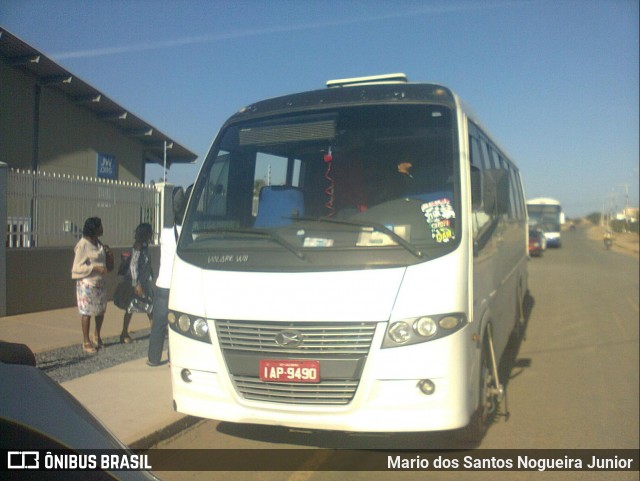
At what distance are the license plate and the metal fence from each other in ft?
9.33

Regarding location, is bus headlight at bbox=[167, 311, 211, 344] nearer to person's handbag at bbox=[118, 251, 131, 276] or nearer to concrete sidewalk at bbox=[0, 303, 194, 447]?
concrete sidewalk at bbox=[0, 303, 194, 447]

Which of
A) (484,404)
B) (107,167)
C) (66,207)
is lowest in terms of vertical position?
(484,404)

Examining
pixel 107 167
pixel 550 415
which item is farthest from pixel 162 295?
pixel 550 415

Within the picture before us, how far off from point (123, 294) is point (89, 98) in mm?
2206

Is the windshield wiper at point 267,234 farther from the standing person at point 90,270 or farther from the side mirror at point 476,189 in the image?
the standing person at point 90,270

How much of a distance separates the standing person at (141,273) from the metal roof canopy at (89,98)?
3.21 feet

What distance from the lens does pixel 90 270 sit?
629 cm

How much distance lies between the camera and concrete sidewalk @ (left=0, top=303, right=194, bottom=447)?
197 inches

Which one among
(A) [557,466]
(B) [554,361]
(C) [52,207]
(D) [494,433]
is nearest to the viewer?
(A) [557,466]

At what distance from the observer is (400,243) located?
410cm

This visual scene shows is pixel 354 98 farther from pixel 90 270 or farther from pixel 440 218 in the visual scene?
pixel 90 270

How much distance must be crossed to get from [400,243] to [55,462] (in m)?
2.58

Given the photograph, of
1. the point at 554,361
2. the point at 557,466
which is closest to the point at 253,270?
the point at 557,466

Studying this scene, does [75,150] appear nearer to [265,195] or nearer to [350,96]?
[265,195]
